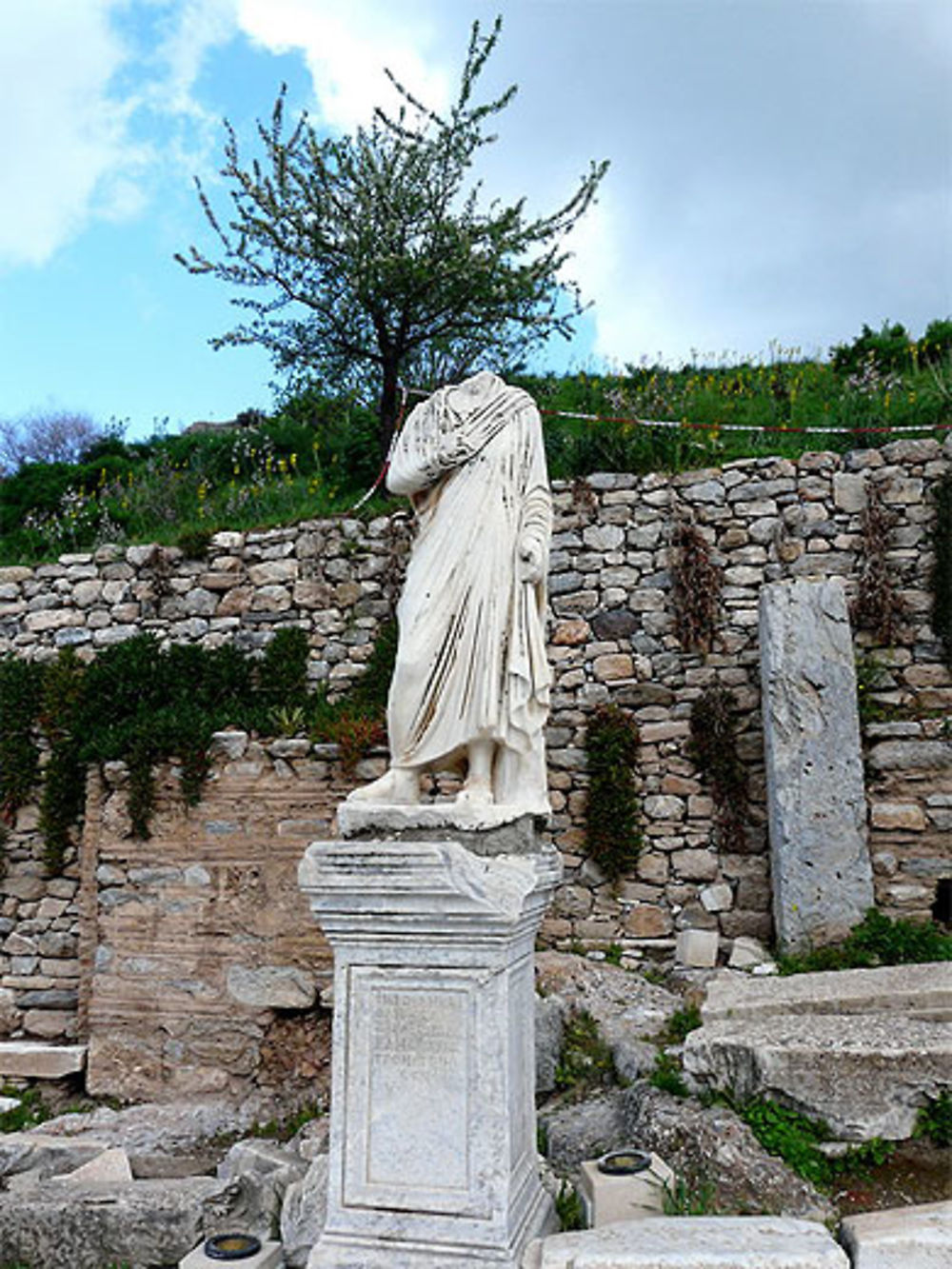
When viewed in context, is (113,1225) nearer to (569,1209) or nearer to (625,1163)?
(569,1209)

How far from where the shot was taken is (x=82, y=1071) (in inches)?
298

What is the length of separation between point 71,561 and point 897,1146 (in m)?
8.95

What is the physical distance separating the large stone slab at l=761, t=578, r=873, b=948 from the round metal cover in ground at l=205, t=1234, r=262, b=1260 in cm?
442

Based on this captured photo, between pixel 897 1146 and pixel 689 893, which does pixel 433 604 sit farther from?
pixel 689 893

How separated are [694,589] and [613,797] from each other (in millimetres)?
1897

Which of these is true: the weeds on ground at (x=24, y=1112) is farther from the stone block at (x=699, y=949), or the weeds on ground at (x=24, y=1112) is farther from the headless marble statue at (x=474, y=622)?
the headless marble statue at (x=474, y=622)

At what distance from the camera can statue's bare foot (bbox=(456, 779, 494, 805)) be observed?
359cm

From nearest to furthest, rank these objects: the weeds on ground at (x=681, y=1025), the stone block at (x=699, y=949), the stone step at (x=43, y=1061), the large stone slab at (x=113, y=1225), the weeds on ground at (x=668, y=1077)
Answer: the large stone slab at (x=113, y=1225) → the weeds on ground at (x=668, y=1077) → the weeds on ground at (x=681, y=1025) → the stone block at (x=699, y=949) → the stone step at (x=43, y=1061)

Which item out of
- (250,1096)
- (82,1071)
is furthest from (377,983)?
(82,1071)

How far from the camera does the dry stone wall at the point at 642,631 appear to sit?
7703mm

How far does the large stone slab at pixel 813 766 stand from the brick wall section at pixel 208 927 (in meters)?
3.34

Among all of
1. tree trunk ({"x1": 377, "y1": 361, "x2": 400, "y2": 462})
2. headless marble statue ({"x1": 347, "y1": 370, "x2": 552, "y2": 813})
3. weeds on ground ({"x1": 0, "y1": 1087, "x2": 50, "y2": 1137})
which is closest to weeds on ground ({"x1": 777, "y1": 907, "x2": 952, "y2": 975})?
headless marble statue ({"x1": 347, "y1": 370, "x2": 552, "y2": 813})

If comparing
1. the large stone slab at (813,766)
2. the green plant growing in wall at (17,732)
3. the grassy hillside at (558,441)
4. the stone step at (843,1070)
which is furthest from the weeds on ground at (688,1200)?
the green plant growing in wall at (17,732)

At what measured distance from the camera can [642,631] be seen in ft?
28.0
